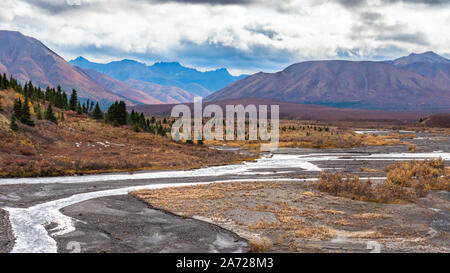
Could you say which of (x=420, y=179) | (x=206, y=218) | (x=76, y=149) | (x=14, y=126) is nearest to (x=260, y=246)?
(x=206, y=218)

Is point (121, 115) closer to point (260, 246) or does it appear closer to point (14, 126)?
point (14, 126)

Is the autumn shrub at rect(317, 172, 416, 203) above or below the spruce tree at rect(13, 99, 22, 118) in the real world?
below

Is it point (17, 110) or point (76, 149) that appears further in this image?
point (17, 110)

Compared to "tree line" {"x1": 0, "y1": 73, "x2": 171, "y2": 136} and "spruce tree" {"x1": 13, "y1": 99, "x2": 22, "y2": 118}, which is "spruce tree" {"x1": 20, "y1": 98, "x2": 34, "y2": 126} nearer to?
"tree line" {"x1": 0, "y1": 73, "x2": 171, "y2": 136}

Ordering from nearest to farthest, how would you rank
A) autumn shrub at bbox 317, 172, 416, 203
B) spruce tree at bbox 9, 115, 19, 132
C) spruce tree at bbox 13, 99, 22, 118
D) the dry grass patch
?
the dry grass patch
autumn shrub at bbox 317, 172, 416, 203
spruce tree at bbox 9, 115, 19, 132
spruce tree at bbox 13, 99, 22, 118

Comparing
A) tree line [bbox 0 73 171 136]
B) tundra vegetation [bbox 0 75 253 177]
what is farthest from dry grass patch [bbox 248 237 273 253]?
tree line [bbox 0 73 171 136]

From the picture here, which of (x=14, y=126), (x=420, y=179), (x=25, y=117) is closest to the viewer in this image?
(x=420, y=179)

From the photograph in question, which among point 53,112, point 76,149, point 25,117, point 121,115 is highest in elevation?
point 53,112

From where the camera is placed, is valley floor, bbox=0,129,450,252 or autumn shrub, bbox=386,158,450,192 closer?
valley floor, bbox=0,129,450,252

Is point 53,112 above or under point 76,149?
above

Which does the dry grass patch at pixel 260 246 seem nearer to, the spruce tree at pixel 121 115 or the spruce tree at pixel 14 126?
the spruce tree at pixel 14 126

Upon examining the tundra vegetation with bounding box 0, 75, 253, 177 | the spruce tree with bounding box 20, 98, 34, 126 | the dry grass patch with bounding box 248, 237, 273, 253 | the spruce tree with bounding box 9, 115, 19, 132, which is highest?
the spruce tree with bounding box 20, 98, 34, 126
